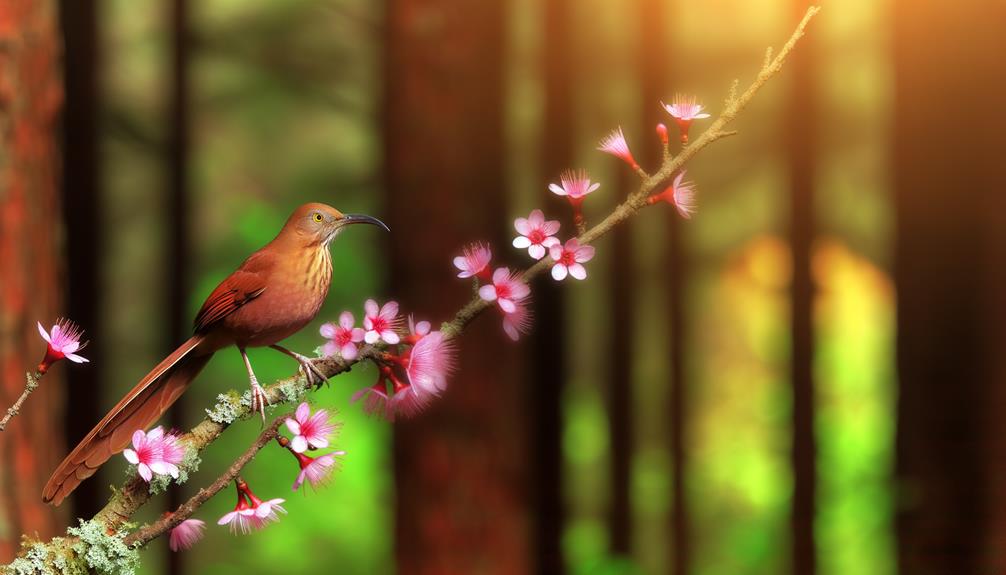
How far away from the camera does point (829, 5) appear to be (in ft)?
9.85

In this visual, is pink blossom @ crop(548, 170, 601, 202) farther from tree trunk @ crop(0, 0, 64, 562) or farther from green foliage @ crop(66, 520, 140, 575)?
tree trunk @ crop(0, 0, 64, 562)

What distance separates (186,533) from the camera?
76 centimetres

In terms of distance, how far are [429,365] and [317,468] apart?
0.10 m

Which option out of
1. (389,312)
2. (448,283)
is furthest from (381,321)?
(448,283)

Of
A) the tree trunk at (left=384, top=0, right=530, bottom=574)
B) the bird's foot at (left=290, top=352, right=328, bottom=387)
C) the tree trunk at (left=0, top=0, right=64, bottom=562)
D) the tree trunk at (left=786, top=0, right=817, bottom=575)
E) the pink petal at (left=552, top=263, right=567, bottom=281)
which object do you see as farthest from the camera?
the tree trunk at (left=786, top=0, right=817, bottom=575)

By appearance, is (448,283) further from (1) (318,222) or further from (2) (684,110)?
(2) (684,110)

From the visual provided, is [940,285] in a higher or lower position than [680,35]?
lower

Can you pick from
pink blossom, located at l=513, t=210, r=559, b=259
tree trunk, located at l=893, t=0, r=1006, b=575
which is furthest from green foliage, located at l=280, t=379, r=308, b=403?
tree trunk, located at l=893, t=0, r=1006, b=575

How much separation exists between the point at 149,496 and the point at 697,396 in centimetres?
232

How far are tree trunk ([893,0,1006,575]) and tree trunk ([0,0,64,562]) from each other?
1748 millimetres

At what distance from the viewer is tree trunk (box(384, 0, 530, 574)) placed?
2.18 metres

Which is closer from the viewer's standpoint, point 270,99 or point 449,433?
point 449,433

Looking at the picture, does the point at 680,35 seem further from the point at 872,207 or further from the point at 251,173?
the point at 251,173

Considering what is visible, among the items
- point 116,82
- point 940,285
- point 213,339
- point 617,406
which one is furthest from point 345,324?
point 116,82
